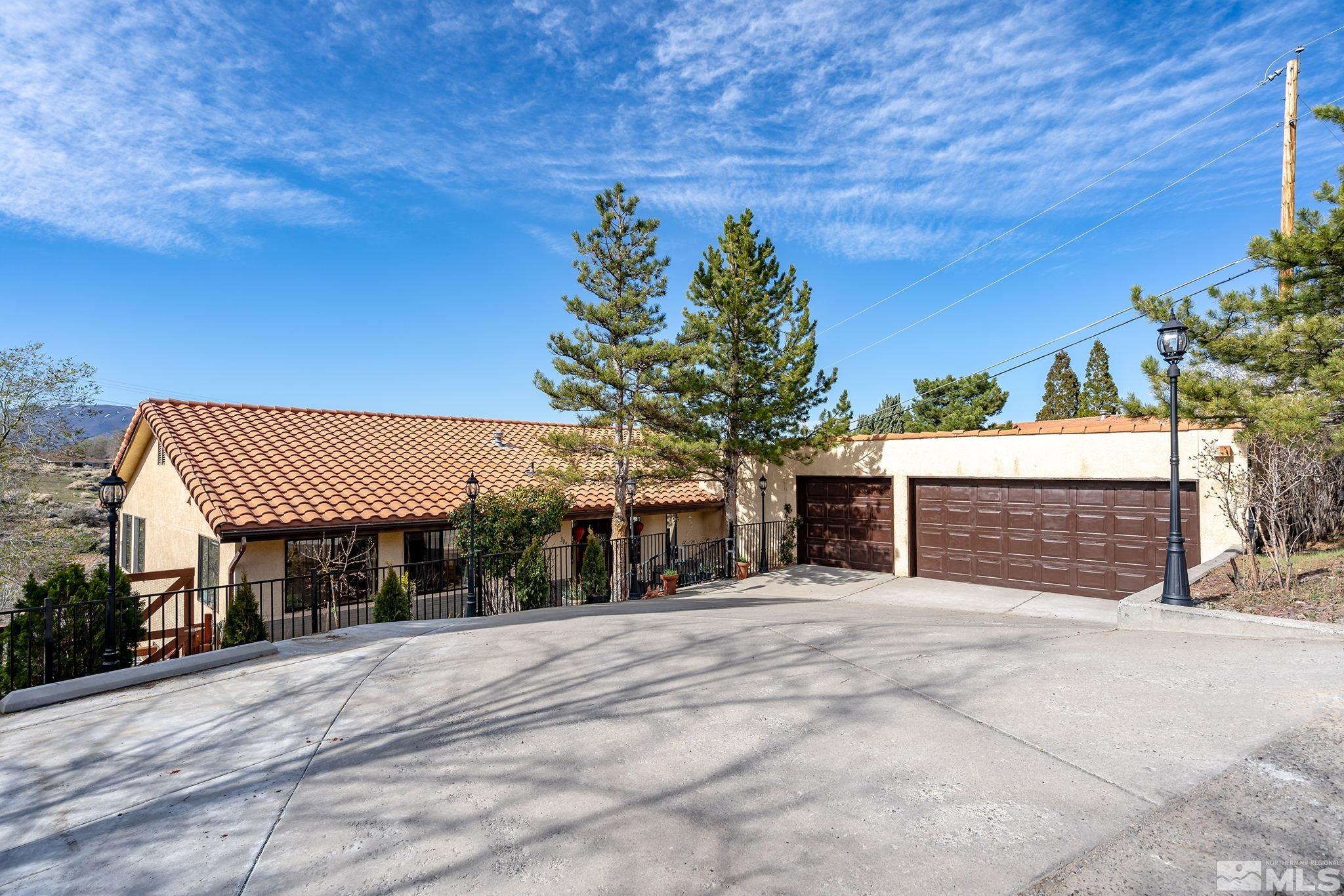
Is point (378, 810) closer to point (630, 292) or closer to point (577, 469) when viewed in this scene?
point (577, 469)

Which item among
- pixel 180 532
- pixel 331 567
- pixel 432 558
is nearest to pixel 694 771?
pixel 331 567

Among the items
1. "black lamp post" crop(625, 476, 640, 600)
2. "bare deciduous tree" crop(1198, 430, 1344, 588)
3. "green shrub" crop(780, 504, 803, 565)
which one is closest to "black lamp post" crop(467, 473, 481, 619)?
"black lamp post" crop(625, 476, 640, 600)

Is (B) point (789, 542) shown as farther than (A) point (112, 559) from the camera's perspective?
Yes

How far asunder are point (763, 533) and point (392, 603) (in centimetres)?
938

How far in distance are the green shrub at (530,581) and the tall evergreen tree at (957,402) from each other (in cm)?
2277

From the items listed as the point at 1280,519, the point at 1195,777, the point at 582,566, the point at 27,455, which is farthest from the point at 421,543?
→ the point at 1280,519

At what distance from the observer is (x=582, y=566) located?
14.0 m

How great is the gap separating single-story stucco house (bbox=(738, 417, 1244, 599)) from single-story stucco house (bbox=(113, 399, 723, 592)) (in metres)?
4.57

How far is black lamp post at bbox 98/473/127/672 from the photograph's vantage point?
670cm

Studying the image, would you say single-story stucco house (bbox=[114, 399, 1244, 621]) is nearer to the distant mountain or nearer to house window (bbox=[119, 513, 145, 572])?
house window (bbox=[119, 513, 145, 572])

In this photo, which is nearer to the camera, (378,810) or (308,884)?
(308,884)

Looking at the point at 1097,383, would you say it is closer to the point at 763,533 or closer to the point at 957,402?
the point at 957,402

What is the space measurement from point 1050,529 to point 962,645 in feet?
25.1

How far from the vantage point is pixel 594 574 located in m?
13.9
